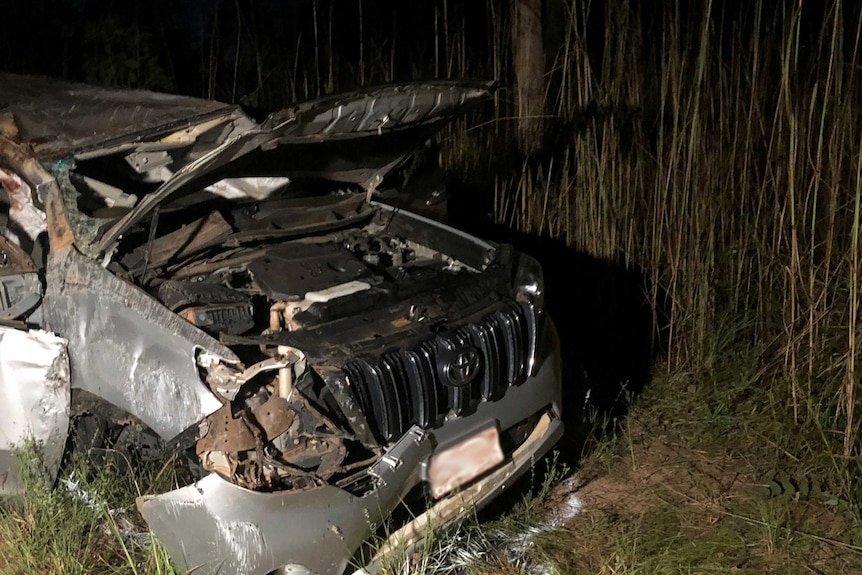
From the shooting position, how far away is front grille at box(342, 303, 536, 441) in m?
2.22

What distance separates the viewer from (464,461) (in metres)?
2.37

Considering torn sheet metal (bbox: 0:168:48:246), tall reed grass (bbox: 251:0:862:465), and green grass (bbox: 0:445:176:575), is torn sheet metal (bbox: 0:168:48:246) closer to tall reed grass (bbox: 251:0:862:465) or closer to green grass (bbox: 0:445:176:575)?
green grass (bbox: 0:445:176:575)

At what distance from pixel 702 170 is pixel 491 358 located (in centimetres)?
155

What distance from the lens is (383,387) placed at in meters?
2.22

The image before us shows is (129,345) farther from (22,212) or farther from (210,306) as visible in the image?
(22,212)

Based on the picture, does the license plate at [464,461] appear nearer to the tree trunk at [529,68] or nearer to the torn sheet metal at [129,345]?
the torn sheet metal at [129,345]

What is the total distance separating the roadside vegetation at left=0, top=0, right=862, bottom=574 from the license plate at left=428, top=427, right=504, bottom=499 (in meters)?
0.18

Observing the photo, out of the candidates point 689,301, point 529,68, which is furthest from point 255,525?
point 529,68

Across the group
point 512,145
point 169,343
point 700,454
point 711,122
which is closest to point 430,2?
point 512,145

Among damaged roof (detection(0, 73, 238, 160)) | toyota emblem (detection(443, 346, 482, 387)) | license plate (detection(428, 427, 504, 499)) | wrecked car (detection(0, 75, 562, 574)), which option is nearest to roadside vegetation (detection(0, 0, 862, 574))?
license plate (detection(428, 427, 504, 499))

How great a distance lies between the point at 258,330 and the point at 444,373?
25.0 inches

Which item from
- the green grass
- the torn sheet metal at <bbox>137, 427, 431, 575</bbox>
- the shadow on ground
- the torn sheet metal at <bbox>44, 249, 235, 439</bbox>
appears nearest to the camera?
the torn sheet metal at <bbox>137, 427, 431, 575</bbox>

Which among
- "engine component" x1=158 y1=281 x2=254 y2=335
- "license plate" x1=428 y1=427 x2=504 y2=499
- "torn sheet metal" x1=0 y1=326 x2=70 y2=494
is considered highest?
"engine component" x1=158 y1=281 x2=254 y2=335

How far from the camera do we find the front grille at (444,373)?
2221 mm
